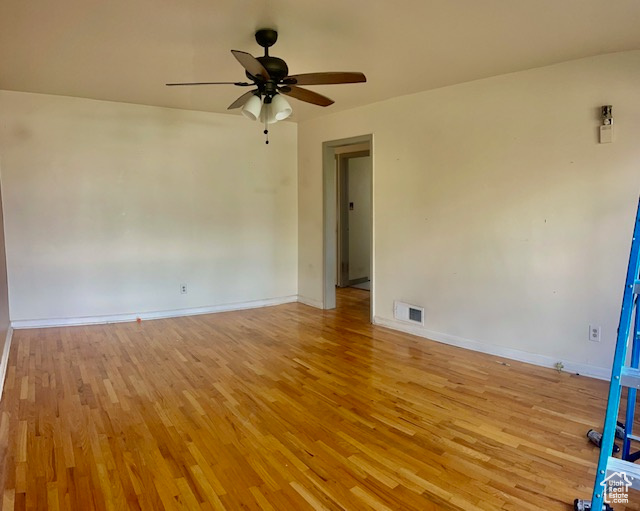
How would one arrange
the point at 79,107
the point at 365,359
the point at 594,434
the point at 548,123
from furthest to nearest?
the point at 79,107
the point at 365,359
the point at 548,123
the point at 594,434

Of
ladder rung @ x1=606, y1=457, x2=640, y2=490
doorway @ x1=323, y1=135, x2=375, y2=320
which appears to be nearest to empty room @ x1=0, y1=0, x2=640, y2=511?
ladder rung @ x1=606, y1=457, x2=640, y2=490

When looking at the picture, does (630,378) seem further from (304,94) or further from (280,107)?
(304,94)

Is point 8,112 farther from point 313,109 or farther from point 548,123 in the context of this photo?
point 548,123

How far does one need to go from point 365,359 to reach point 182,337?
6.43 ft

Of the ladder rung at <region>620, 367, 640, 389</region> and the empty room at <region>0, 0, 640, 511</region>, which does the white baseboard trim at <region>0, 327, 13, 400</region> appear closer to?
the empty room at <region>0, 0, 640, 511</region>

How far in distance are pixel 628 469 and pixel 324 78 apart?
249 centimetres

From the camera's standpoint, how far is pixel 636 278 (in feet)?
5.36

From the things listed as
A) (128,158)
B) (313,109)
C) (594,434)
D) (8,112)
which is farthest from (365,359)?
(8,112)

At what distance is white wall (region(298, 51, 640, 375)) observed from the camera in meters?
Answer: 3.03

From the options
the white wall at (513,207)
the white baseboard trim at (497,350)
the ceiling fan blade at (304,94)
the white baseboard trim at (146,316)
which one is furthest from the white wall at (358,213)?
the ceiling fan blade at (304,94)

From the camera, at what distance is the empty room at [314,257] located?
208 cm

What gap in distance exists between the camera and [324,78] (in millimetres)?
2604

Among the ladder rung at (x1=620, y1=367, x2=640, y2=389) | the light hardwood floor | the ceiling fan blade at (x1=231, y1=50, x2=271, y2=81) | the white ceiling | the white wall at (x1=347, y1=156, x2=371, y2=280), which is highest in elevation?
the white ceiling

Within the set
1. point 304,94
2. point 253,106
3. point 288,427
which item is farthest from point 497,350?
point 253,106
